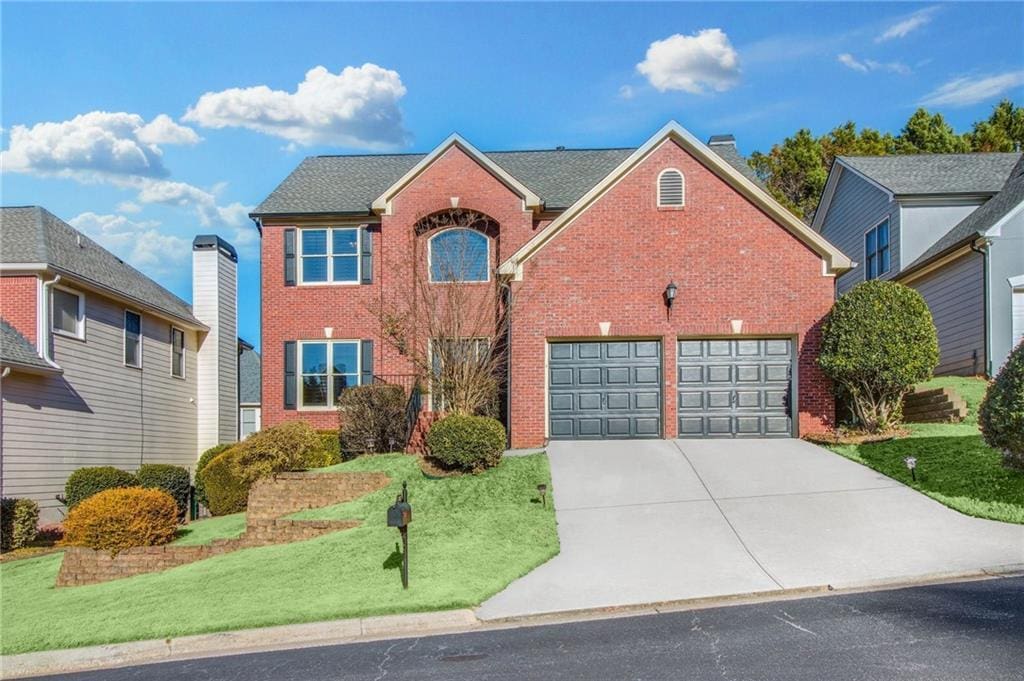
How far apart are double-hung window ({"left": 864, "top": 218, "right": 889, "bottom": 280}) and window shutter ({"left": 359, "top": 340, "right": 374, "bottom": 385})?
1517 cm

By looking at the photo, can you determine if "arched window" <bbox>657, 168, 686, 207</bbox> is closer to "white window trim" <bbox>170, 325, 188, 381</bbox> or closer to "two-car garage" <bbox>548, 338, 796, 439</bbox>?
"two-car garage" <bbox>548, 338, 796, 439</bbox>

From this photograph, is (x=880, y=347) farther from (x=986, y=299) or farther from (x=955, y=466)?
(x=986, y=299)

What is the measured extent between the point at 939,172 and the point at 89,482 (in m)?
23.7

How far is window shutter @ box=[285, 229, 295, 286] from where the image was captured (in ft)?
73.5

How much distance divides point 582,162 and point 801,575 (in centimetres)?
1702

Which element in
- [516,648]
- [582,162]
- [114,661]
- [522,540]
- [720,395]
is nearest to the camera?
[516,648]

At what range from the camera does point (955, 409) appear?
55.4 feet

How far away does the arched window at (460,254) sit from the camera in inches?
841

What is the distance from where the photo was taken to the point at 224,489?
1906 cm

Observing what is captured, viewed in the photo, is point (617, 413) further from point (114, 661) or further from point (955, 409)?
point (114, 661)

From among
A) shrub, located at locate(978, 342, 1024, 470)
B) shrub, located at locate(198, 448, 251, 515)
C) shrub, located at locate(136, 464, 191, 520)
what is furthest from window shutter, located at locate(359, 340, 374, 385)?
shrub, located at locate(978, 342, 1024, 470)

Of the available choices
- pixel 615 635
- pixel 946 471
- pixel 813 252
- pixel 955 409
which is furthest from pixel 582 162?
pixel 615 635

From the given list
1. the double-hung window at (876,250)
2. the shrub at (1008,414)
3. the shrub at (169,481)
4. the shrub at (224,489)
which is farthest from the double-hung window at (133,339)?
the double-hung window at (876,250)

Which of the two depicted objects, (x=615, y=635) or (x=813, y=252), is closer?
(x=615, y=635)
